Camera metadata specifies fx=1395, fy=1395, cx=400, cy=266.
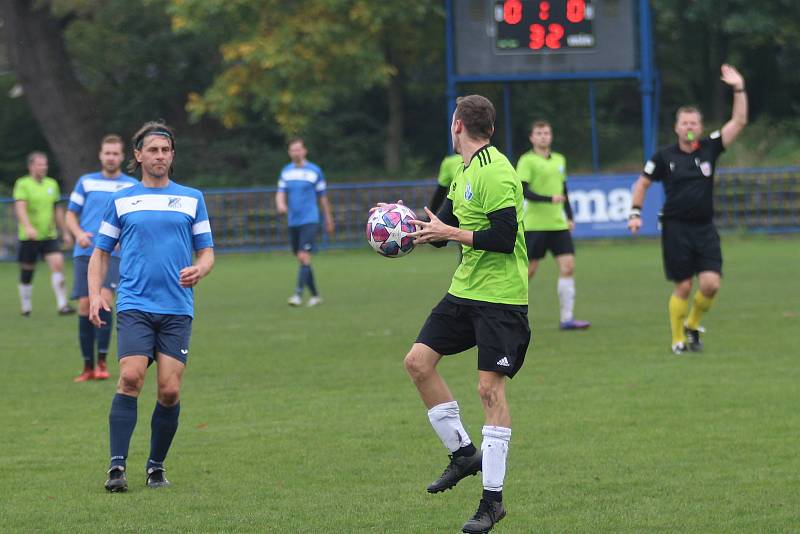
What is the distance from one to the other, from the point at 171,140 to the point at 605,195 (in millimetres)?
20194

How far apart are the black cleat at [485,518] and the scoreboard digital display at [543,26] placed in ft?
60.9

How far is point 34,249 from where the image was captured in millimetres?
18688

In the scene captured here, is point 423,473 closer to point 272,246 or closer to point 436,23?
point 272,246

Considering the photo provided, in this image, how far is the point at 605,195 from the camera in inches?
1068

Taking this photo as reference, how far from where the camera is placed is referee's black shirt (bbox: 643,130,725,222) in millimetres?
12078

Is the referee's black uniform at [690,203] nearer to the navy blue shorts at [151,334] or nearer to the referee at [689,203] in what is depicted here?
the referee at [689,203]

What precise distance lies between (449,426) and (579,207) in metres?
20.7

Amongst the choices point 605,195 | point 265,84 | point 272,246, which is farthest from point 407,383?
point 265,84

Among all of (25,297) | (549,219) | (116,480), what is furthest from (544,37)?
(116,480)

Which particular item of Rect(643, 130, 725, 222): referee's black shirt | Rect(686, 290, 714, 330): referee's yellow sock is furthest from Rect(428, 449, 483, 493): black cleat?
Rect(686, 290, 714, 330): referee's yellow sock

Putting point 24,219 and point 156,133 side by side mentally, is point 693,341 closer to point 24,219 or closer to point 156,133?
point 156,133

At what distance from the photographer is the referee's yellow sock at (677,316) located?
40.8 ft

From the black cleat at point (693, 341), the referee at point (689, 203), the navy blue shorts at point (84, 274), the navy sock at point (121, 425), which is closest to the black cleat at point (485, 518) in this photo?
the navy sock at point (121, 425)

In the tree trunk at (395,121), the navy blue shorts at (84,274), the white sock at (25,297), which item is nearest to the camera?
the navy blue shorts at (84,274)
